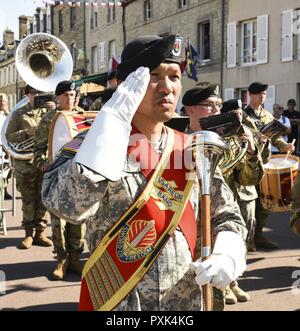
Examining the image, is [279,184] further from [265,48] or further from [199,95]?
[265,48]

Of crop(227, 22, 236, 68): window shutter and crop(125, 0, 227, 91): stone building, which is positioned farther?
crop(125, 0, 227, 91): stone building

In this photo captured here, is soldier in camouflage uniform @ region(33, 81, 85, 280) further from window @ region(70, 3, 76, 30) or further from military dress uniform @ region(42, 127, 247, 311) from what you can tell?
window @ region(70, 3, 76, 30)

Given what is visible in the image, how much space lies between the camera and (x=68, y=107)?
232 inches

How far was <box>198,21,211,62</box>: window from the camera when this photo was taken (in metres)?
22.1

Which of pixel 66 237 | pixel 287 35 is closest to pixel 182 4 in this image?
pixel 287 35

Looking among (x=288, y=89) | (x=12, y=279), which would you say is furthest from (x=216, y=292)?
(x=288, y=89)

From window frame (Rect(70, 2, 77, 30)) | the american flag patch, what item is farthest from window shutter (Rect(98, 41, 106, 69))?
the american flag patch

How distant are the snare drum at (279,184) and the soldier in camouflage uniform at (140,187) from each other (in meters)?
4.26

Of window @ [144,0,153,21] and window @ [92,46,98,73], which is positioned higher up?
window @ [144,0,153,21]

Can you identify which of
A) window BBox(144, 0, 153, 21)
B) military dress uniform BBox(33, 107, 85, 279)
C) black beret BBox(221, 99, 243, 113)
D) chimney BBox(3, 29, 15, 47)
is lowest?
military dress uniform BBox(33, 107, 85, 279)

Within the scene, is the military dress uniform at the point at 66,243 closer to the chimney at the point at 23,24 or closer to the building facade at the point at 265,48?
the building facade at the point at 265,48

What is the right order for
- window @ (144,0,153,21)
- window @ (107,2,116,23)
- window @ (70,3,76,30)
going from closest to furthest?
window @ (144,0,153,21) < window @ (107,2,116,23) < window @ (70,3,76,30)

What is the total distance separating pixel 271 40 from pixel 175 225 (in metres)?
17.5

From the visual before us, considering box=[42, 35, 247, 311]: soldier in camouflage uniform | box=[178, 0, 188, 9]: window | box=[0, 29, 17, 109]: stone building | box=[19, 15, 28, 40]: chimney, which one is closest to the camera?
box=[42, 35, 247, 311]: soldier in camouflage uniform
